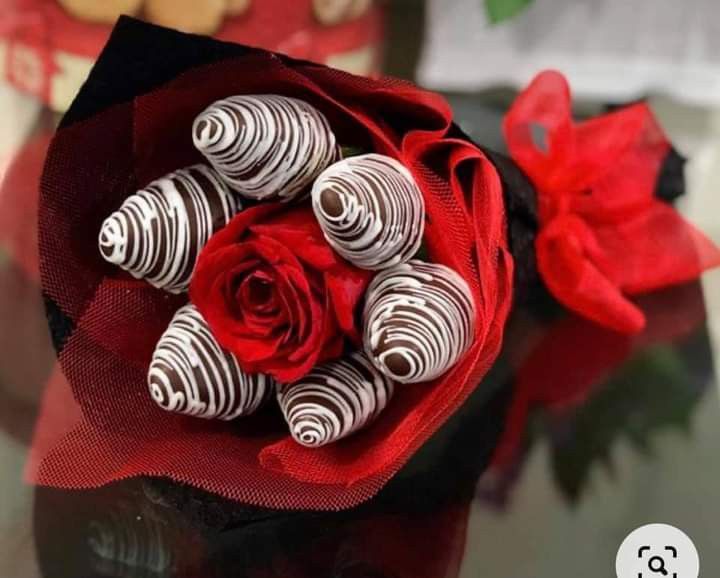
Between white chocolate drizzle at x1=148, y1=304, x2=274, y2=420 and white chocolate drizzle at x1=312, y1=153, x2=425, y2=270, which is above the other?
white chocolate drizzle at x1=312, y1=153, x2=425, y2=270

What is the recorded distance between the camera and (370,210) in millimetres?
346

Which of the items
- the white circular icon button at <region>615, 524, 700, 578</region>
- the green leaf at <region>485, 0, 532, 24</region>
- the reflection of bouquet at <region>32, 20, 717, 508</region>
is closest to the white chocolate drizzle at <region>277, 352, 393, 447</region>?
the reflection of bouquet at <region>32, 20, 717, 508</region>

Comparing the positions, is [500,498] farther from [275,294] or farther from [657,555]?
[275,294]

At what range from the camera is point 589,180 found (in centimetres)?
55

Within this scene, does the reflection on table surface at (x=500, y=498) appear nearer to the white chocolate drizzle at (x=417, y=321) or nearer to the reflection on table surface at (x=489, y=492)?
the reflection on table surface at (x=489, y=492)

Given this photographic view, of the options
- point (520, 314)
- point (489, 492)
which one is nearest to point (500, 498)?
point (489, 492)

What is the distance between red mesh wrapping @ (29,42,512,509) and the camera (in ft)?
1.27

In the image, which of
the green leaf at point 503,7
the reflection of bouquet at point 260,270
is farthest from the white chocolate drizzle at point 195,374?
the green leaf at point 503,7

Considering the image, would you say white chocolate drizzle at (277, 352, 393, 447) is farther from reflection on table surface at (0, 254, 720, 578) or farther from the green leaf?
the green leaf

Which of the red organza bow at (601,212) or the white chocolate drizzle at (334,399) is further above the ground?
the red organza bow at (601,212)

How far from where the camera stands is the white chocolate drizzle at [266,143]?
0.35m

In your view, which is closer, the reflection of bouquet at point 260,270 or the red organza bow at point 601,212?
the reflection of bouquet at point 260,270

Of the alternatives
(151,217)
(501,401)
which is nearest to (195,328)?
(151,217)

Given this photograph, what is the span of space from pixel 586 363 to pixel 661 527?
0.10m
